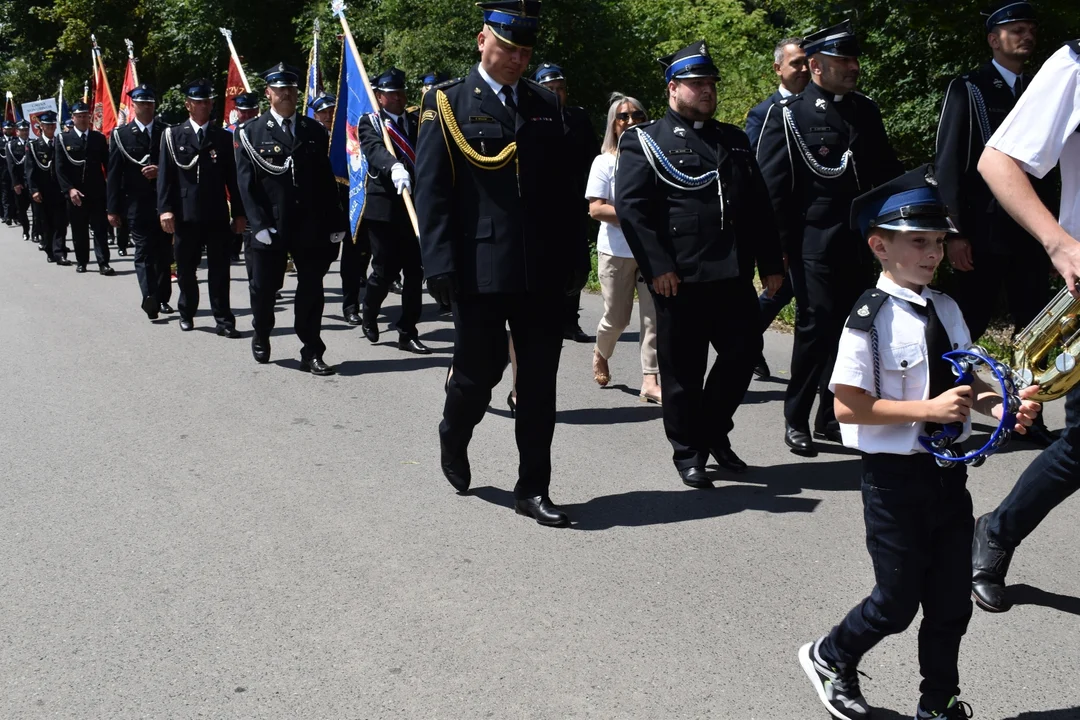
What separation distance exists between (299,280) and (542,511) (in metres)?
4.14

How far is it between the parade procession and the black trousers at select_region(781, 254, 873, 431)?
25 mm

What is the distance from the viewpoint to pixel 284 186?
353 inches

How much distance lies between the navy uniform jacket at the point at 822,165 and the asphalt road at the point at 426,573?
45.3 inches

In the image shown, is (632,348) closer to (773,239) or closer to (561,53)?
(773,239)

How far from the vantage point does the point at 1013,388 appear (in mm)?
3303

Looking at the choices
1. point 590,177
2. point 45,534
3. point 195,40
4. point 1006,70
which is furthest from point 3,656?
point 195,40

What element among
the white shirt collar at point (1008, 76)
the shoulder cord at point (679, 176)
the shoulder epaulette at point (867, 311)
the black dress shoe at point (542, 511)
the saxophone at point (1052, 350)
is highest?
the white shirt collar at point (1008, 76)

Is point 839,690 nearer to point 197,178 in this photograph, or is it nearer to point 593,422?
point 593,422


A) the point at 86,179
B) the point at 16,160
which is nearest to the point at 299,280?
the point at 86,179

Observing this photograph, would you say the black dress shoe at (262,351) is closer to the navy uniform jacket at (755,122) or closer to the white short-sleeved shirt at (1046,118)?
the navy uniform jacket at (755,122)

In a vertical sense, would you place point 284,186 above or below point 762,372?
above

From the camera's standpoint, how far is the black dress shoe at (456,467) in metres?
5.83

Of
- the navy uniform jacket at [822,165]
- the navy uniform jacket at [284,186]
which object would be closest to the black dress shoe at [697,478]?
the navy uniform jacket at [822,165]

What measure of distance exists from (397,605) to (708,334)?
229 centimetres
